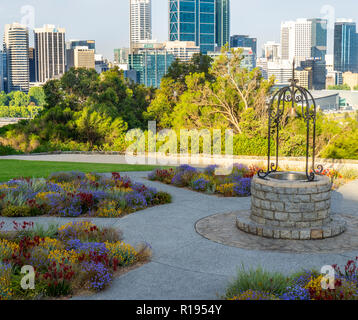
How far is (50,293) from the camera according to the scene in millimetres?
6039

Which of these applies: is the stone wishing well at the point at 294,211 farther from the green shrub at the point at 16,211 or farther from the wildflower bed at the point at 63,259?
the green shrub at the point at 16,211

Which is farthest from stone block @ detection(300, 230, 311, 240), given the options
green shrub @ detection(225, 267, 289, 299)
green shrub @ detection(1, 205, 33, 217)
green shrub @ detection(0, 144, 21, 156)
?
green shrub @ detection(0, 144, 21, 156)

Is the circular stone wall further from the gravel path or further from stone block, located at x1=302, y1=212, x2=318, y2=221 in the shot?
the gravel path

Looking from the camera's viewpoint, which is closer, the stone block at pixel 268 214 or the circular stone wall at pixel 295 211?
the circular stone wall at pixel 295 211

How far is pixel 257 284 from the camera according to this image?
5938 millimetres

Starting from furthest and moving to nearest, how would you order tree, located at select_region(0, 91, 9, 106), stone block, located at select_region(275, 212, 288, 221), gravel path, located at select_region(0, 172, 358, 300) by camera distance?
1. tree, located at select_region(0, 91, 9, 106)
2. stone block, located at select_region(275, 212, 288, 221)
3. gravel path, located at select_region(0, 172, 358, 300)

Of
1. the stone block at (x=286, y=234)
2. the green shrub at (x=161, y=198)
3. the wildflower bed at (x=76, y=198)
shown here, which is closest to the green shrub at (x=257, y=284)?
the stone block at (x=286, y=234)

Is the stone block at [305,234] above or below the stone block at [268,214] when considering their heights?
below

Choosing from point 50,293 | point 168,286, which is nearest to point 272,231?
point 168,286

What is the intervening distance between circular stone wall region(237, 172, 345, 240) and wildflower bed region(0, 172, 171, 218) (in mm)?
3242

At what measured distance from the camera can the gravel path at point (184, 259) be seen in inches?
246

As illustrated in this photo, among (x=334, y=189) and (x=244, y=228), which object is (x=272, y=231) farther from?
(x=334, y=189)

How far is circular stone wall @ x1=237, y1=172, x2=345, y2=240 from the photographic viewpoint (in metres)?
8.85

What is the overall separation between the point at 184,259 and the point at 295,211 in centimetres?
266
